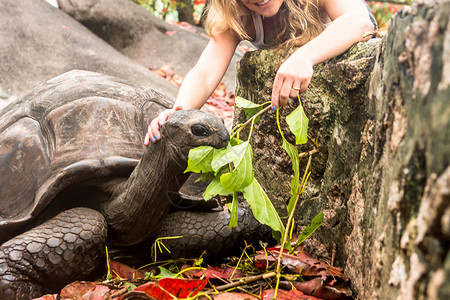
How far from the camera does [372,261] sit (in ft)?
3.82

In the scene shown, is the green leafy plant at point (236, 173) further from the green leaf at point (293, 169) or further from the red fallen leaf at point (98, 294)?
the red fallen leaf at point (98, 294)

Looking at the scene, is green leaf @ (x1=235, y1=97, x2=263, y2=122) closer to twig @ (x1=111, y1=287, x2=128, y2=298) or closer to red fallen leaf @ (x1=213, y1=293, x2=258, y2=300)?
red fallen leaf @ (x1=213, y1=293, x2=258, y2=300)

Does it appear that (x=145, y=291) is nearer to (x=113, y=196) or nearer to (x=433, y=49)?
(x=113, y=196)

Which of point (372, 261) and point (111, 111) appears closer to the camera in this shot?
point (372, 261)

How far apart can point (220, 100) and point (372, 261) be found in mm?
5252

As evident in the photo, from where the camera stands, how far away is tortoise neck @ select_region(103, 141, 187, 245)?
6.01ft

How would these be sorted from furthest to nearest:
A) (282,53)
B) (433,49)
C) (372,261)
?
(282,53) < (372,261) < (433,49)

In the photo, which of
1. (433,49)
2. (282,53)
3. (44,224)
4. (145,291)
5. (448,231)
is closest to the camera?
(448,231)

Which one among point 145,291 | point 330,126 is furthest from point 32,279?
point 330,126

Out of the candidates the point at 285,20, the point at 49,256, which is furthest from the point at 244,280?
the point at 285,20

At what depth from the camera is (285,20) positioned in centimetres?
228

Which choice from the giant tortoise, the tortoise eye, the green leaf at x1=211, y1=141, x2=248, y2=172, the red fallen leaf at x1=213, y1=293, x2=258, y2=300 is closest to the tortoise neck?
the giant tortoise

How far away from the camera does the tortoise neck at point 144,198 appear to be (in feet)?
6.01

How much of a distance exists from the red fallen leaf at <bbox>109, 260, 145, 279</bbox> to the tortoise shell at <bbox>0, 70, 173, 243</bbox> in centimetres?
38
